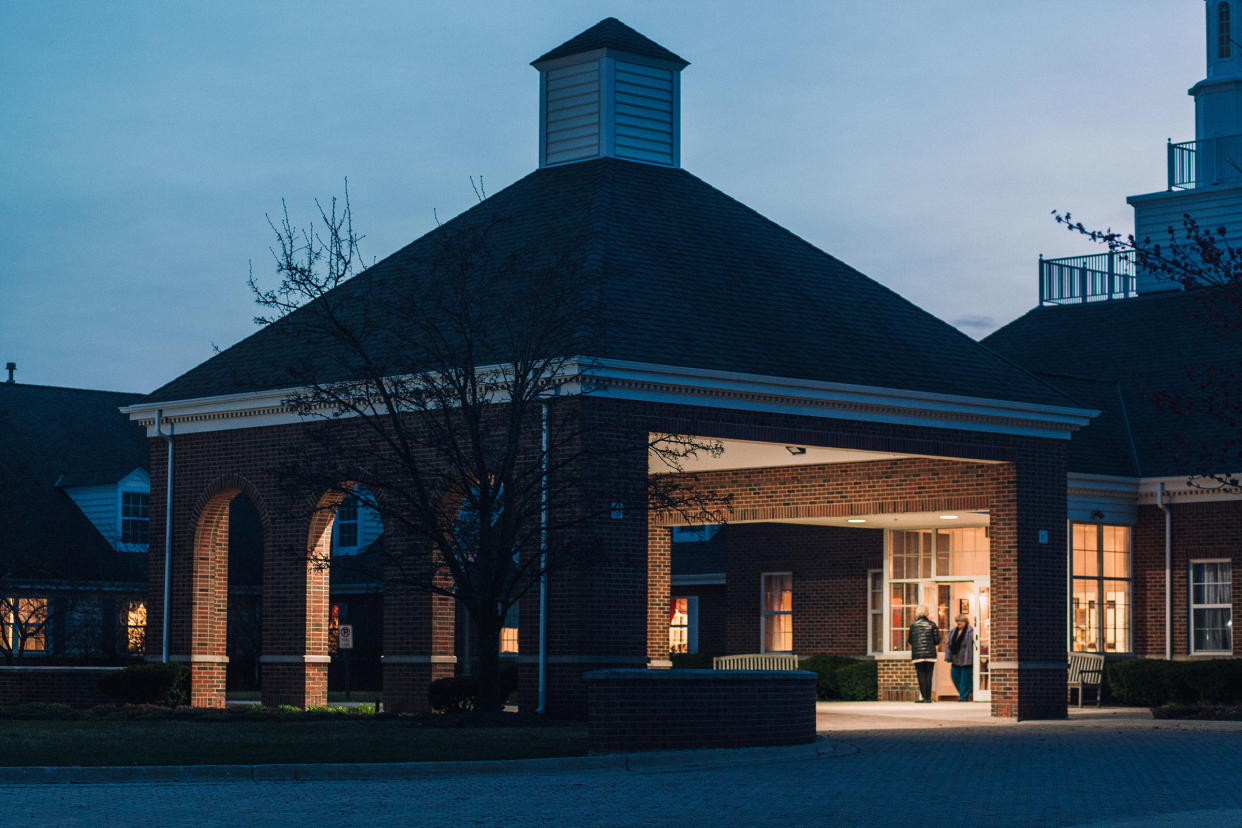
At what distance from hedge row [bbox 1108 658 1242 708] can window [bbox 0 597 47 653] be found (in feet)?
69.8

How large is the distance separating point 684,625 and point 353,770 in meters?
32.0

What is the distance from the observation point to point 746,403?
24875 millimetres

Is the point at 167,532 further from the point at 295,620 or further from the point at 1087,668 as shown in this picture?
the point at 1087,668

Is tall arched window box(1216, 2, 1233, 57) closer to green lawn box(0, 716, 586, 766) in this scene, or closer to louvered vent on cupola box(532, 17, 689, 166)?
louvered vent on cupola box(532, 17, 689, 166)

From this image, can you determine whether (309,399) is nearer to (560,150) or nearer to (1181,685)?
(560,150)

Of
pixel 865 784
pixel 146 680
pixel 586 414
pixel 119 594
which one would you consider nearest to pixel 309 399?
pixel 586 414

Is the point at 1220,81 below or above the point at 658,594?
above

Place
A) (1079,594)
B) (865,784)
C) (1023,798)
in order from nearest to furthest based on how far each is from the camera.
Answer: (1023,798) → (865,784) → (1079,594)

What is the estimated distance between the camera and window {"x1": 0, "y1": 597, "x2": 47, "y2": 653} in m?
38.7

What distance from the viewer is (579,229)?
88.8 feet

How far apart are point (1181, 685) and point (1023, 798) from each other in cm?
1797

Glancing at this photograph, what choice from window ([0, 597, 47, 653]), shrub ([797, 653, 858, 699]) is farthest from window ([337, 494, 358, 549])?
shrub ([797, 653, 858, 699])

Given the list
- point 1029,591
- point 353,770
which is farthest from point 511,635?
point 353,770

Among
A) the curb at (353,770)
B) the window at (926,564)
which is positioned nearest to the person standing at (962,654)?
the window at (926,564)
